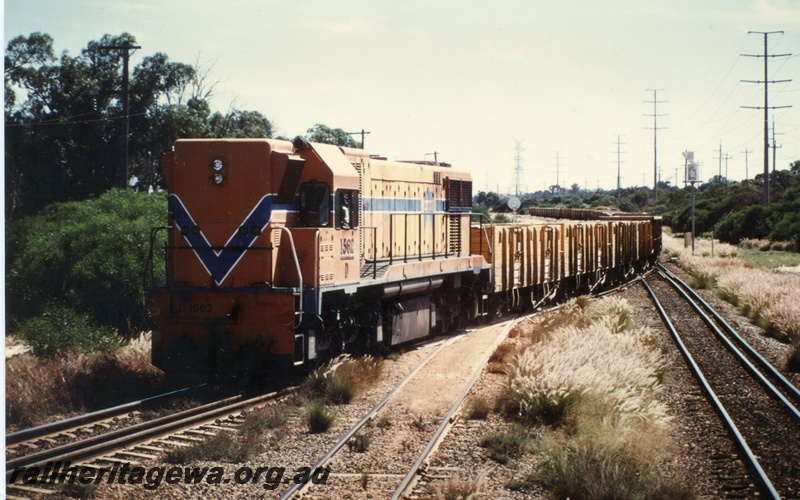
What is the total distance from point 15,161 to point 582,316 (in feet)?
74.2

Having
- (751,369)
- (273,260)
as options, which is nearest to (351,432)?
(273,260)

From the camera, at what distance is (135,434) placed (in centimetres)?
891

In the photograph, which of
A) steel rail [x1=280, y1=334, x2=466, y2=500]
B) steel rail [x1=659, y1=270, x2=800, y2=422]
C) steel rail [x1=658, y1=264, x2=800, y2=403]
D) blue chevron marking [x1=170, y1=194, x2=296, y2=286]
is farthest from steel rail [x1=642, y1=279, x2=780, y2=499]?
blue chevron marking [x1=170, y1=194, x2=296, y2=286]

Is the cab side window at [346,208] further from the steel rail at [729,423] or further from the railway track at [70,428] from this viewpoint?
the steel rail at [729,423]

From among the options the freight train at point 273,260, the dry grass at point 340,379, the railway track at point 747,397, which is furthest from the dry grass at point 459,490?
the freight train at point 273,260

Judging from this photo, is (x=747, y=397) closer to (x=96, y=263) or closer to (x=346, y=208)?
(x=346, y=208)

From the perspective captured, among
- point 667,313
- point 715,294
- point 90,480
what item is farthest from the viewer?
point 715,294

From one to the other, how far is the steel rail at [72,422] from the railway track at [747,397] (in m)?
7.16

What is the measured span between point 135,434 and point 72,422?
3.79 ft

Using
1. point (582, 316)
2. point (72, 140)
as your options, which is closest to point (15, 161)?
point (72, 140)

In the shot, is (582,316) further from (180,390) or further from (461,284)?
(180,390)

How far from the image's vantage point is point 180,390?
11.4m

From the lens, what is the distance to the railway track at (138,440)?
26.3ft

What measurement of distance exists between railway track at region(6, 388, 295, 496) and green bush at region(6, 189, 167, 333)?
7.02 metres
